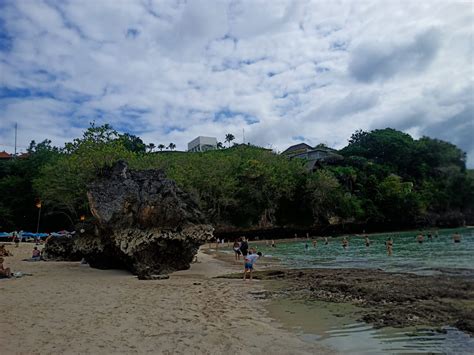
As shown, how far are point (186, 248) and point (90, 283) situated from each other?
5.39m

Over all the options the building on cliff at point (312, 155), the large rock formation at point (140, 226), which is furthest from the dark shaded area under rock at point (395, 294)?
the building on cliff at point (312, 155)

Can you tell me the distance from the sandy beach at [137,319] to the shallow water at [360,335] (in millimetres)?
449

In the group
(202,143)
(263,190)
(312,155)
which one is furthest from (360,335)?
(202,143)

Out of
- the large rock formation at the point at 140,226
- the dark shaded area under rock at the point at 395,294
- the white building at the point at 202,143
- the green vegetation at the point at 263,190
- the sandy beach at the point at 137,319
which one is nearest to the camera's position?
the sandy beach at the point at 137,319

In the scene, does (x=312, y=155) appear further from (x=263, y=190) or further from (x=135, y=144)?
(x=135, y=144)

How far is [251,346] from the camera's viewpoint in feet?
22.2

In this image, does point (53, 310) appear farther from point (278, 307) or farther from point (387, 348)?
point (387, 348)

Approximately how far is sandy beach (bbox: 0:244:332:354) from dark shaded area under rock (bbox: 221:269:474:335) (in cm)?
200

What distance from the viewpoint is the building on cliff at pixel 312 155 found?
66944 mm

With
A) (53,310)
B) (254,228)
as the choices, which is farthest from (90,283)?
(254,228)

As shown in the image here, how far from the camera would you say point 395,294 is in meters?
10.7

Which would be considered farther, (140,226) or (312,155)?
(312,155)

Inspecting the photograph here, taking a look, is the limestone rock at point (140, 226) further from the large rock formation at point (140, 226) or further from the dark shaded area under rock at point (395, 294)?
the dark shaded area under rock at point (395, 294)

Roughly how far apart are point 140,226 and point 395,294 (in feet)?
35.1
